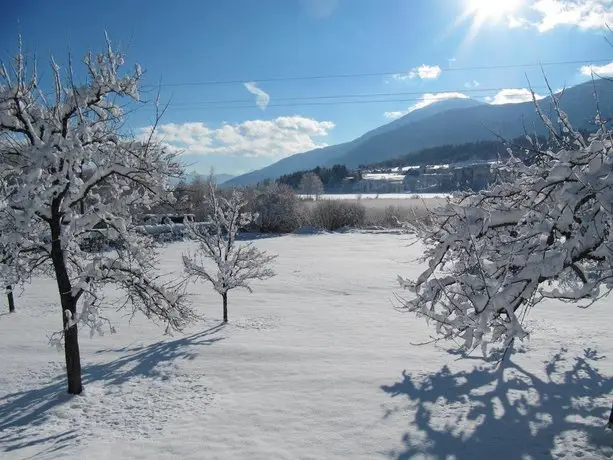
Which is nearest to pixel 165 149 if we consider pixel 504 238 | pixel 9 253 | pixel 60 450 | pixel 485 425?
pixel 9 253

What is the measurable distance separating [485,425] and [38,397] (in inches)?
343

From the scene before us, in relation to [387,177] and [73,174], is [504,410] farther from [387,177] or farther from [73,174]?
[387,177]

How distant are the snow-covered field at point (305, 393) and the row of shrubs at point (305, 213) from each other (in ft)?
119

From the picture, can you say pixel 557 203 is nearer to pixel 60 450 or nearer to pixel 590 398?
pixel 590 398

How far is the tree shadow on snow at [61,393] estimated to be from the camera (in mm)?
7125

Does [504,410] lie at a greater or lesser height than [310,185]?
lesser

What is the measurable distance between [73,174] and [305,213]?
48.9 m

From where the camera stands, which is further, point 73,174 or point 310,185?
point 310,185

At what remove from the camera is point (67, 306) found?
8.35m

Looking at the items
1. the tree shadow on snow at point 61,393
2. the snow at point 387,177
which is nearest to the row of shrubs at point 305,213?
the tree shadow on snow at point 61,393

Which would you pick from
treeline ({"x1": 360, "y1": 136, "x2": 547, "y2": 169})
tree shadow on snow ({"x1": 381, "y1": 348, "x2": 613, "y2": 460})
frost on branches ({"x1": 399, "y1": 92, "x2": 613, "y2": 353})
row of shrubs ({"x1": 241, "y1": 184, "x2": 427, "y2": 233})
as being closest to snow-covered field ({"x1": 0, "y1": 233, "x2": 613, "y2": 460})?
tree shadow on snow ({"x1": 381, "y1": 348, "x2": 613, "y2": 460})

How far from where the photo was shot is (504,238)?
6715 mm

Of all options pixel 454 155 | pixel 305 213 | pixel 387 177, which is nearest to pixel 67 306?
pixel 305 213

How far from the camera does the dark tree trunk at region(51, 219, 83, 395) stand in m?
8.01
